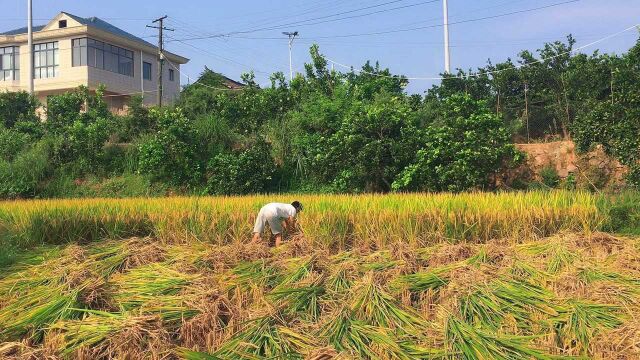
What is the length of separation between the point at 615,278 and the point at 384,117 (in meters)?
7.17

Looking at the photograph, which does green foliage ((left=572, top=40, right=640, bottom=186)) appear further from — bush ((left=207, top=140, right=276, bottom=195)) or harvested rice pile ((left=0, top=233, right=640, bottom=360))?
bush ((left=207, top=140, right=276, bottom=195))

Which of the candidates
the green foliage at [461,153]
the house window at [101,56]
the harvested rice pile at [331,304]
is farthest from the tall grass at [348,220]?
the house window at [101,56]

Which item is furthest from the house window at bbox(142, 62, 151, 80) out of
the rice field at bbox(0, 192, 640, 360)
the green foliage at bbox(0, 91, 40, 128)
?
the rice field at bbox(0, 192, 640, 360)

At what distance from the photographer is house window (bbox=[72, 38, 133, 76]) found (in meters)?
24.3

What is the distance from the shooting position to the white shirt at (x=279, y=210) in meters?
6.57

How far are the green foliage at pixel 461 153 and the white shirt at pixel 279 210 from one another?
14.9 ft

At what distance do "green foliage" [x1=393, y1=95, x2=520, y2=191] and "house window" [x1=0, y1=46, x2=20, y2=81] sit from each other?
23.5 meters

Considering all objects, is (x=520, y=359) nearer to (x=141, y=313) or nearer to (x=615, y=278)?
(x=615, y=278)

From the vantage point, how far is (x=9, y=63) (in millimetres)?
26438

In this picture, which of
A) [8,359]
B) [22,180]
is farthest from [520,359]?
[22,180]

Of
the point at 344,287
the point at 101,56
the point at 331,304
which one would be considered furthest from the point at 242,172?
the point at 101,56

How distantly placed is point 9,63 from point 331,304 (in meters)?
28.1

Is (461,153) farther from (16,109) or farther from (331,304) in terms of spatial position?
(16,109)

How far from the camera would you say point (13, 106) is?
18.1 m
